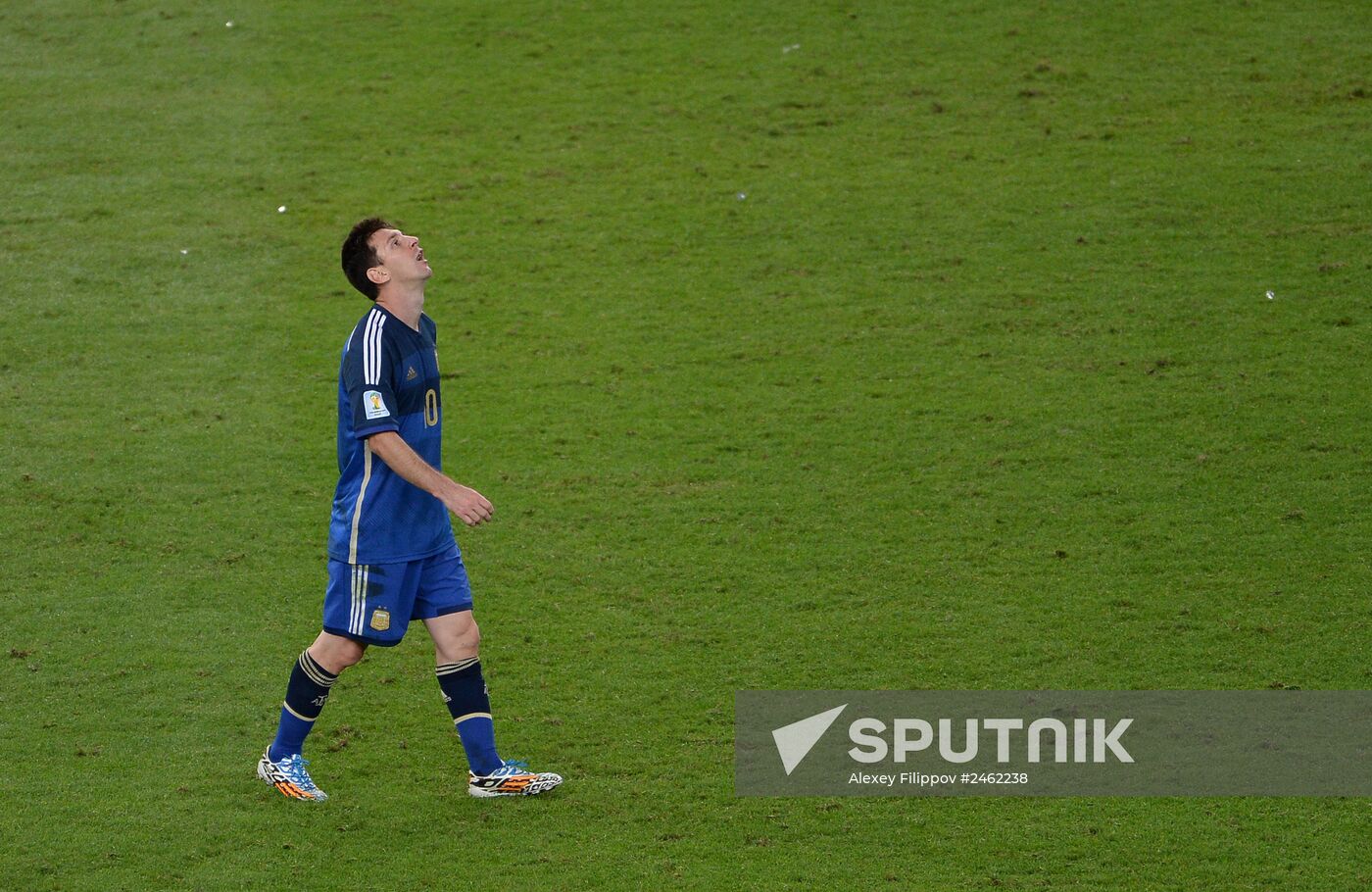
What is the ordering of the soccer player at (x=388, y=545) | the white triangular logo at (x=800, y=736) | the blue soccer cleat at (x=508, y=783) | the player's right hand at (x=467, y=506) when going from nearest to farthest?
the player's right hand at (x=467, y=506) → the soccer player at (x=388, y=545) → the blue soccer cleat at (x=508, y=783) → the white triangular logo at (x=800, y=736)

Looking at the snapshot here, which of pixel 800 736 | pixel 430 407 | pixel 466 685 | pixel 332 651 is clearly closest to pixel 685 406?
pixel 800 736

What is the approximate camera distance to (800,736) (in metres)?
5.23

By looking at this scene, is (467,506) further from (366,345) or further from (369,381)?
(366,345)

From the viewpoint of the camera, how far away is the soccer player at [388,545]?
4.77 meters

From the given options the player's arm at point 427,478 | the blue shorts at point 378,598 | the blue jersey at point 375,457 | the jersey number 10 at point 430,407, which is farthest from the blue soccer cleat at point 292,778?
the jersey number 10 at point 430,407

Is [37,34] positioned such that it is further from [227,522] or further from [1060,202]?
[1060,202]

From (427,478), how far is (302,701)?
0.89 metres

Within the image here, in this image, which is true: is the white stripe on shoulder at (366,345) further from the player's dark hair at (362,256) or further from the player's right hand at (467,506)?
the player's right hand at (467,506)

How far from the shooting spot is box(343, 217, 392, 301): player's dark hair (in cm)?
491

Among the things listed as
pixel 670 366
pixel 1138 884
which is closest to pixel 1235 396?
pixel 670 366

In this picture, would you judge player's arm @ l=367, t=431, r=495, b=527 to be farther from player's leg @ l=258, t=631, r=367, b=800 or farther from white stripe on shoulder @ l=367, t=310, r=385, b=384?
player's leg @ l=258, t=631, r=367, b=800

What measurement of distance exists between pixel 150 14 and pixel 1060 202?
7.70 metres

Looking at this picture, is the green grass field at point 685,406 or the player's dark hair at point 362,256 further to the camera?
the player's dark hair at point 362,256

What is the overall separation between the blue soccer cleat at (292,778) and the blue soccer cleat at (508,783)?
50 centimetres
